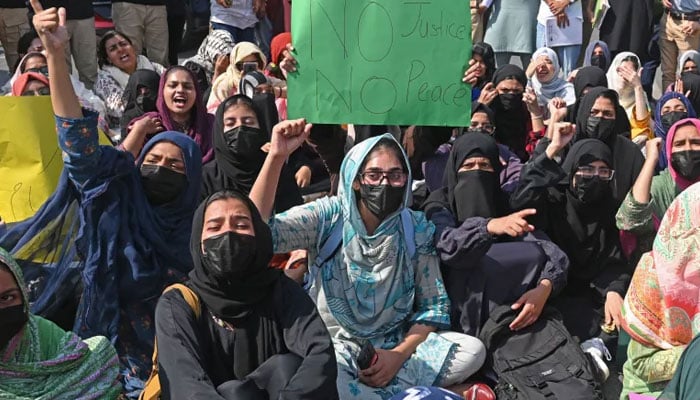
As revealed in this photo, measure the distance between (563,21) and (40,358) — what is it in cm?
651

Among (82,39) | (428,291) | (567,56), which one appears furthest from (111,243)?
(567,56)

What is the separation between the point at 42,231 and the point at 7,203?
1.39 ft

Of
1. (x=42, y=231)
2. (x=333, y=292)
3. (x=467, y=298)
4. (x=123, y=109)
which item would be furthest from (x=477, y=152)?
(x=123, y=109)

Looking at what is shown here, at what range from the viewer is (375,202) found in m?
3.93

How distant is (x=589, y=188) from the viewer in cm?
479

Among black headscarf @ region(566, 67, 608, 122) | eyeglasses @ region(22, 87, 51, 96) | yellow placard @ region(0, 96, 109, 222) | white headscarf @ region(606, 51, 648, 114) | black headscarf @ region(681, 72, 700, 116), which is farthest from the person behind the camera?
black headscarf @ region(681, 72, 700, 116)

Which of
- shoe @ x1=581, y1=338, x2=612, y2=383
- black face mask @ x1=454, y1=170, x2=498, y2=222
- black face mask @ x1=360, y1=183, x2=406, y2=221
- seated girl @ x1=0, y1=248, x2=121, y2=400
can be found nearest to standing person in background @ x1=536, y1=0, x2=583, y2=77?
black face mask @ x1=454, y1=170, x2=498, y2=222

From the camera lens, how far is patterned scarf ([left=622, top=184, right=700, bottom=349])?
11.8 ft

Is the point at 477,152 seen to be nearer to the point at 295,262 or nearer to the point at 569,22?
the point at 295,262

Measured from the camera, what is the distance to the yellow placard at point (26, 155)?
4.39 m

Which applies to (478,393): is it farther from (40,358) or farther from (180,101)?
(180,101)

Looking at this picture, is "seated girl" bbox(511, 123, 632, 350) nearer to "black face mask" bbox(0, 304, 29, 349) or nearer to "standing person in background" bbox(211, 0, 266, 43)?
"black face mask" bbox(0, 304, 29, 349)

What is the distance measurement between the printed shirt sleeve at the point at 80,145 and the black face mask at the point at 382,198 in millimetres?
1084

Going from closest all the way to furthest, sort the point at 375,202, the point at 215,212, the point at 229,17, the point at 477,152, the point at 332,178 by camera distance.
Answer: the point at 215,212
the point at 375,202
the point at 477,152
the point at 332,178
the point at 229,17
